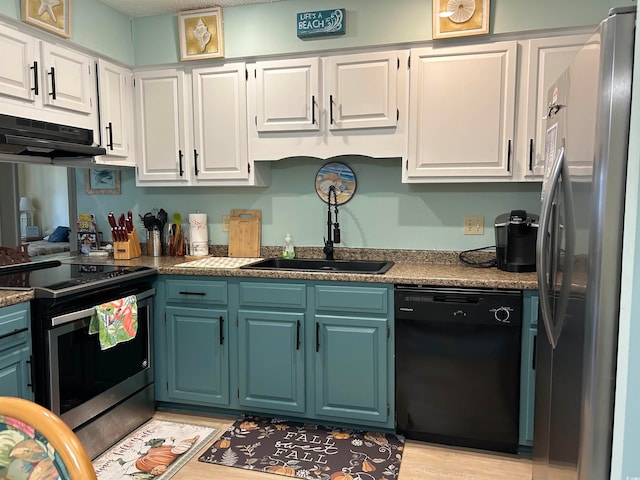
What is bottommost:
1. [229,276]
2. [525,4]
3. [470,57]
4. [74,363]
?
[74,363]

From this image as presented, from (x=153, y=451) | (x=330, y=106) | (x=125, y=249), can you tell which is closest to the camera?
(x=153, y=451)

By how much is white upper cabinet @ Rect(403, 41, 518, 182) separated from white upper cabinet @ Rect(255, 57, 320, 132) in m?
0.57

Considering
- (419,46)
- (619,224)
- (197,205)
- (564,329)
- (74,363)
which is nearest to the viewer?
(619,224)

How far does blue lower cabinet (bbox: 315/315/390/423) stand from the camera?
249 centimetres

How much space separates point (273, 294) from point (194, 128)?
1.22 metres

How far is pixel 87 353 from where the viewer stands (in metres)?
2.34

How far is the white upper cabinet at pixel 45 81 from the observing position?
2.32 m

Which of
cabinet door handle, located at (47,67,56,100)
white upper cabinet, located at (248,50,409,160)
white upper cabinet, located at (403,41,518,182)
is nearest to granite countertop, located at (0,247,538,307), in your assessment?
white upper cabinet, located at (403,41,518,182)

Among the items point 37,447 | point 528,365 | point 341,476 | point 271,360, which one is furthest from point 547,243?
point 271,360

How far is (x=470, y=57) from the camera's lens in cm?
254

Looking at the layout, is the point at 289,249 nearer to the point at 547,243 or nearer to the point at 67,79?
the point at 67,79

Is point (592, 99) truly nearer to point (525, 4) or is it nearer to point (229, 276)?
point (525, 4)

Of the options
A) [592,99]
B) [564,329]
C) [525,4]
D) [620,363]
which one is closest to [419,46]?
[525,4]

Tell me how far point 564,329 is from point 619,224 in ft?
1.45
